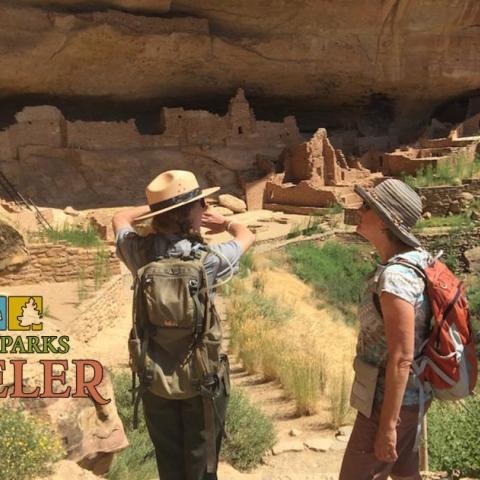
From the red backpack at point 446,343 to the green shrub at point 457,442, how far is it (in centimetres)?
128

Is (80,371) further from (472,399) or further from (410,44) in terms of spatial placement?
(410,44)

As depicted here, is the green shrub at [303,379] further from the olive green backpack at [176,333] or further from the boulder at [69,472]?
the olive green backpack at [176,333]

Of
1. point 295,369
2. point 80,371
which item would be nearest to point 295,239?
point 295,369

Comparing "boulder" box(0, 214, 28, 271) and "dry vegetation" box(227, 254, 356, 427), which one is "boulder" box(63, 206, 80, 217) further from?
"boulder" box(0, 214, 28, 271)

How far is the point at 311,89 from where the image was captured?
21.0 m

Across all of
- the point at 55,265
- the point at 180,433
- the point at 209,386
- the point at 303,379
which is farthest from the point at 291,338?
the point at 209,386

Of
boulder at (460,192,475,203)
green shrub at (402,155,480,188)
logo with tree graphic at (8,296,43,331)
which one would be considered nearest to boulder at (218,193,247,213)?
green shrub at (402,155,480,188)

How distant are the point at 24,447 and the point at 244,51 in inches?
650

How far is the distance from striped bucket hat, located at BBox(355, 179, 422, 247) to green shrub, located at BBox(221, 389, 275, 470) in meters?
2.27

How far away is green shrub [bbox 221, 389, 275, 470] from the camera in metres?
4.28

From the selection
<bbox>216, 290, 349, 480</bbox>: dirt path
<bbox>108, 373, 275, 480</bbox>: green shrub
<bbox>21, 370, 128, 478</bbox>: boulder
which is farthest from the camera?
<bbox>216, 290, 349, 480</bbox>: dirt path

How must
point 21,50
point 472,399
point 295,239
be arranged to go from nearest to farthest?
point 472,399, point 295,239, point 21,50

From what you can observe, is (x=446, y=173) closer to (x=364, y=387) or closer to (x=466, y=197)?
(x=466, y=197)

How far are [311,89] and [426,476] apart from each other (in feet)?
61.0
